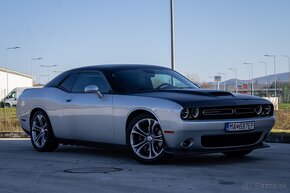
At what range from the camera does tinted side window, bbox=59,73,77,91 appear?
32.3 feet

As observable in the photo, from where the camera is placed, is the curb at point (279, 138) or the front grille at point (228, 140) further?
the curb at point (279, 138)

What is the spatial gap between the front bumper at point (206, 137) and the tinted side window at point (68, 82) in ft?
8.79

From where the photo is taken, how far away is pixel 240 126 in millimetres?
7824

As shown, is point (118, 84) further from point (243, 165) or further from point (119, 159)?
point (243, 165)

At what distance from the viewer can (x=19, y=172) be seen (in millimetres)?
7496

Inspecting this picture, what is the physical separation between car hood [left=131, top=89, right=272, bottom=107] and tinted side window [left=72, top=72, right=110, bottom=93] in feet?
2.64

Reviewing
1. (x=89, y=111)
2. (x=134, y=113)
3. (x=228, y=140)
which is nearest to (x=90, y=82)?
(x=89, y=111)

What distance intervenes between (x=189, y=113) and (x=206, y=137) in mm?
402

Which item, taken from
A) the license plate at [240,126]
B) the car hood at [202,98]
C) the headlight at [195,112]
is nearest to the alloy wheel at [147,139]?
the car hood at [202,98]

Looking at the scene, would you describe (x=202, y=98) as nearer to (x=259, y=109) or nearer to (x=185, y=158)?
(x=259, y=109)

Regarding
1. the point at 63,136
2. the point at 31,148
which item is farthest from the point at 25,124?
the point at 63,136

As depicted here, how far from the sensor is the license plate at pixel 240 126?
7.71m

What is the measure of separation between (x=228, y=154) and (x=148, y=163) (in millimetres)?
1596

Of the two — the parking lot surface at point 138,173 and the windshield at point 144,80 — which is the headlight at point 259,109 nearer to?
the parking lot surface at point 138,173
